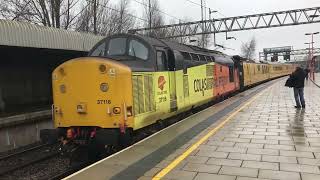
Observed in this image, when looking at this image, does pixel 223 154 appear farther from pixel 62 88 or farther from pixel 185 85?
pixel 185 85

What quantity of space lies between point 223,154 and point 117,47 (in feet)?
15.3

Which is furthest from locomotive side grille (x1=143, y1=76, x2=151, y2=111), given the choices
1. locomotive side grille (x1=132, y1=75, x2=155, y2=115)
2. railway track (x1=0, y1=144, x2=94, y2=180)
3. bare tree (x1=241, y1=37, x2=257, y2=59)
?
bare tree (x1=241, y1=37, x2=257, y2=59)

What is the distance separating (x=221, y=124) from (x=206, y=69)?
5342mm

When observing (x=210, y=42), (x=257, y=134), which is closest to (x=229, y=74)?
(x=257, y=134)

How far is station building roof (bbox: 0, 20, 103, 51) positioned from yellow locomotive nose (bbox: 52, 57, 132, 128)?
21.1 feet

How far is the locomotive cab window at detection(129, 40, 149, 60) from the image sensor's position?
444 inches

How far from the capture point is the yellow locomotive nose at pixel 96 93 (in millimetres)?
9375

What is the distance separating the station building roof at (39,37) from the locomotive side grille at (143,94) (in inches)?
275

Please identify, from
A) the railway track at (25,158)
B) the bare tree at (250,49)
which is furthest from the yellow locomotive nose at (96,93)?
the bare tree at (250,49)

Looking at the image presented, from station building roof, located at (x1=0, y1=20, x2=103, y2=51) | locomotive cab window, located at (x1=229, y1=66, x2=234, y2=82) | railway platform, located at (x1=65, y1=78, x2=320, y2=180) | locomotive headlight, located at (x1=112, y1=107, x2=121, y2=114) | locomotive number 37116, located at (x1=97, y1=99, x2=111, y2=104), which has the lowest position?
railway platform, located at (x1=65, y1=78, x2=320, y2=180)

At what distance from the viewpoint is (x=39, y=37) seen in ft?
55.8


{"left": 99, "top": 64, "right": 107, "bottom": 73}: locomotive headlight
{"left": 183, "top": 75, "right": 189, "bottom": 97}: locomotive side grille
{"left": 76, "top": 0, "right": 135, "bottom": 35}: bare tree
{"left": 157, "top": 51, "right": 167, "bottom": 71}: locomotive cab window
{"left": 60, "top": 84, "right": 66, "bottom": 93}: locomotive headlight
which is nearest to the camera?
{"left": 99, "top": 64, "right": 107, "bottom": 73}: locomotive headlight

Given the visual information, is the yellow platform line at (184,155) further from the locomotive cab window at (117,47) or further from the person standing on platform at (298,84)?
the person standing on platform at (298,84)

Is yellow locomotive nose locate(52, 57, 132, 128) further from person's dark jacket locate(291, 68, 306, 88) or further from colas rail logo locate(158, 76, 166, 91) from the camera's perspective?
person's dark jacket locate(291, 68, 306, 88)
